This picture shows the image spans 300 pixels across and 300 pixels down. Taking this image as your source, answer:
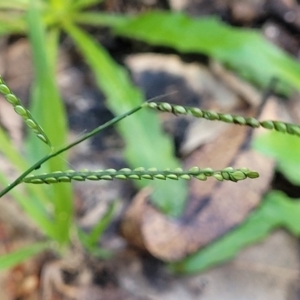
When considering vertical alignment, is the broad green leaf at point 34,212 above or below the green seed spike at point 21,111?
below

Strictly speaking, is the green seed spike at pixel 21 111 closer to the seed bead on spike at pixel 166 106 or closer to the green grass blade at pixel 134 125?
the seed bead on spike at pixel 166 106

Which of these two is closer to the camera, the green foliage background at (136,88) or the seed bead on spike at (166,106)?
the seed bead on spike at (166,106)

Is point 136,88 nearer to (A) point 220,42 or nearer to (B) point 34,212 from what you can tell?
(A) point 220,42

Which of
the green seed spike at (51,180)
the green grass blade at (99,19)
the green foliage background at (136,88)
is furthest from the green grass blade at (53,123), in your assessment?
the green seed spike at (51,180)

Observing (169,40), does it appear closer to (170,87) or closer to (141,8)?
(170,87)

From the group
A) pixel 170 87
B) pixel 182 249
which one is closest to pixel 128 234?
pixel 182 249

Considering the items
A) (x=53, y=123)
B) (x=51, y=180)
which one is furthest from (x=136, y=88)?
(x=51, y=180)
